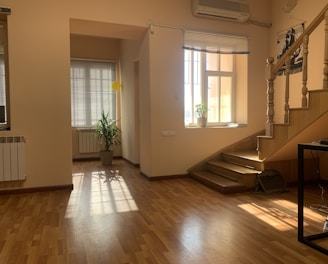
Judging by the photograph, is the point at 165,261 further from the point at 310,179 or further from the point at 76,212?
the point at 310,179

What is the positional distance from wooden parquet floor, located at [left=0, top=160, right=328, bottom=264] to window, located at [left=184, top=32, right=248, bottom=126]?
1827 millimetres

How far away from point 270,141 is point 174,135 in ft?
5.55

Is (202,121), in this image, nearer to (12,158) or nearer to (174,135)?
(174,135)

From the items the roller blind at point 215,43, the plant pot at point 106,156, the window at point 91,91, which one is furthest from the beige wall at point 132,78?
the window at point 91,91

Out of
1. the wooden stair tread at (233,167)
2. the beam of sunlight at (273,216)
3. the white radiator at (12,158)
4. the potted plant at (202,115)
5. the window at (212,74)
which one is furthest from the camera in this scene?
the potted plant at (202,115)

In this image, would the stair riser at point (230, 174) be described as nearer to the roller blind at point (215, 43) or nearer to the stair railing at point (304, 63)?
the stair railing at point (304, 63)

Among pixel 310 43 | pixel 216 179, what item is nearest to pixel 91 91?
pixel 216 179

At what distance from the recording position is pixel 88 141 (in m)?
7.62

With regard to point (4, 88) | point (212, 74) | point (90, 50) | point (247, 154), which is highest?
point (90, 50)

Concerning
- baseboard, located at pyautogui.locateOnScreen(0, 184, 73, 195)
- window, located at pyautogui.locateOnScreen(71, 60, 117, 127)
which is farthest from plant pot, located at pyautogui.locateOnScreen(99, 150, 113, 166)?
baseboard, located at pyautogui.locateOnScreen(0, 184, 73, 195)

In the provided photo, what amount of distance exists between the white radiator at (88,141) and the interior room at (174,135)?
90 centimetres

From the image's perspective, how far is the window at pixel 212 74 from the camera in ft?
17.9

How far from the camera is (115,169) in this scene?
636cm

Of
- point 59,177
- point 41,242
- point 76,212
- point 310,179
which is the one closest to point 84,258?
point 41,242
